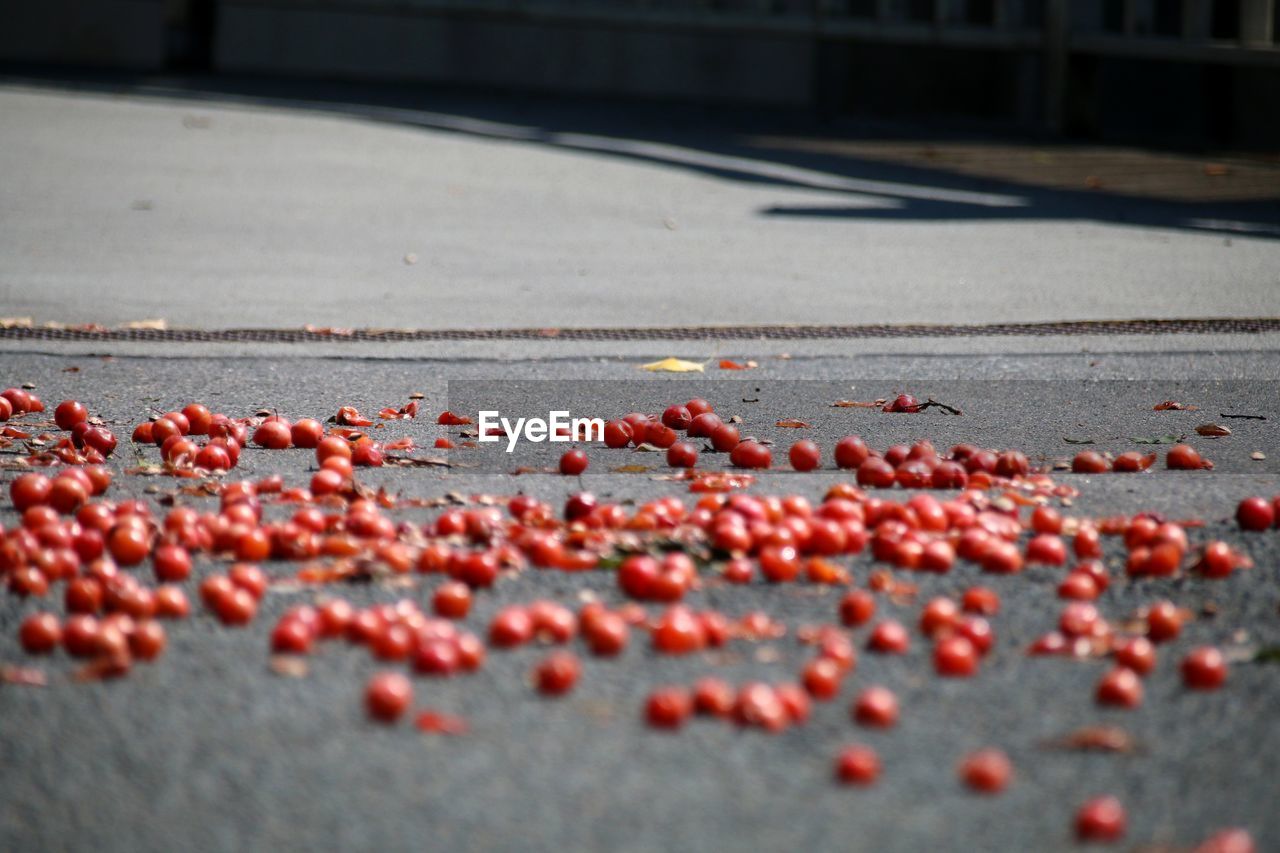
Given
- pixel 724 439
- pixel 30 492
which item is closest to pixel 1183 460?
pixel 724 439

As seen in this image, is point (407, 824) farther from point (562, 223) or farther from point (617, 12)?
point (617, 12)

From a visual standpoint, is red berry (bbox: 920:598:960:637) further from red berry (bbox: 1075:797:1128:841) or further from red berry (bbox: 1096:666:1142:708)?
red berry (bbox: 1075:797:1128:841)

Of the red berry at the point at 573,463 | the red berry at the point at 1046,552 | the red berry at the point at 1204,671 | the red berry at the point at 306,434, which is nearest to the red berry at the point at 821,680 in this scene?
the red berry at the point at 1204,671

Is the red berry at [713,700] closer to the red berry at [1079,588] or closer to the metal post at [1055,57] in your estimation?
the red berry at [1079,588]

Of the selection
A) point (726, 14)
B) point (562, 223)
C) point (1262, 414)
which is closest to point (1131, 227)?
point (562, 223)

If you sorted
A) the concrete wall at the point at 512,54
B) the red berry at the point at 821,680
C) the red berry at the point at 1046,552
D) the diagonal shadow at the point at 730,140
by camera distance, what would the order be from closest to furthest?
the red berry at the point at 821,680, the red berry at the point at 1046,552, the diagonal shadow at the point at 730,140, the concrete wall at the point at 512,54

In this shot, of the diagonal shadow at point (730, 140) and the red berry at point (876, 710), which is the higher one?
the diagonal shadow at point (730, 140)

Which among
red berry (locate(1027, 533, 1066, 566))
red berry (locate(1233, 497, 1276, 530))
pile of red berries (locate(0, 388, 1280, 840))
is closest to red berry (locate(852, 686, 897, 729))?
pile of red berries (locate(0, 388, 1280, 840))
